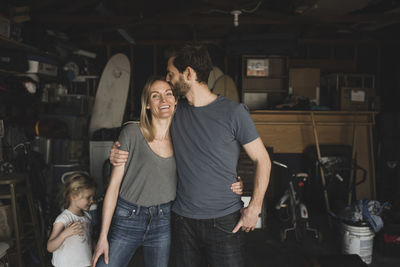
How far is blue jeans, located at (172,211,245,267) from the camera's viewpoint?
4.80 feet

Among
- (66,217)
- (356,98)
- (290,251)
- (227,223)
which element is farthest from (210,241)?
(356,98)

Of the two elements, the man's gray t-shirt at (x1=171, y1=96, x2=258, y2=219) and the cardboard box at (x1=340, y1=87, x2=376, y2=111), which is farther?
the cardboard box at (x1=340, y1=87, x2=376, y2=111)

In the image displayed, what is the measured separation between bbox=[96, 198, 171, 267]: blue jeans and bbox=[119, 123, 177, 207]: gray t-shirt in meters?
0.04

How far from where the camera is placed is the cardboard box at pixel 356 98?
4.43 meters

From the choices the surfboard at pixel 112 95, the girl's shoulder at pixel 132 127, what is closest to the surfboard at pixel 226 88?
the surfboard at pixel 112 95

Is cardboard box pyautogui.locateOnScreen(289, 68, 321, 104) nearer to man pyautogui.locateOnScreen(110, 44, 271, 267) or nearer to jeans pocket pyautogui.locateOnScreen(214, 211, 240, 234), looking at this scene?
man pyautogui.locateOnScreen(110, 44, 271, 267)

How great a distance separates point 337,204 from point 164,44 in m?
3.50

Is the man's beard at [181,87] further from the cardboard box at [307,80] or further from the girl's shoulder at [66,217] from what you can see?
the cardboard box at [307,80]

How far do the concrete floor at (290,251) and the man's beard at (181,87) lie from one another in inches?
61.1

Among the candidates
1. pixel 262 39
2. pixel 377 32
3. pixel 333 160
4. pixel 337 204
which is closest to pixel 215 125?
pixel 337 204

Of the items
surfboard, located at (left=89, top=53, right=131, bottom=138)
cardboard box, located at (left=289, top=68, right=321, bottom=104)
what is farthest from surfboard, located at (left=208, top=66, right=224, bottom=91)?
surfboard, located at (left=89, top=53, right=131, bottom=138)

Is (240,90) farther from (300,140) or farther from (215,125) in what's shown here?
(215,125)

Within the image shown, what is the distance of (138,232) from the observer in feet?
4.91

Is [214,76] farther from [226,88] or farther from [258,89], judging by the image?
[258,89]
